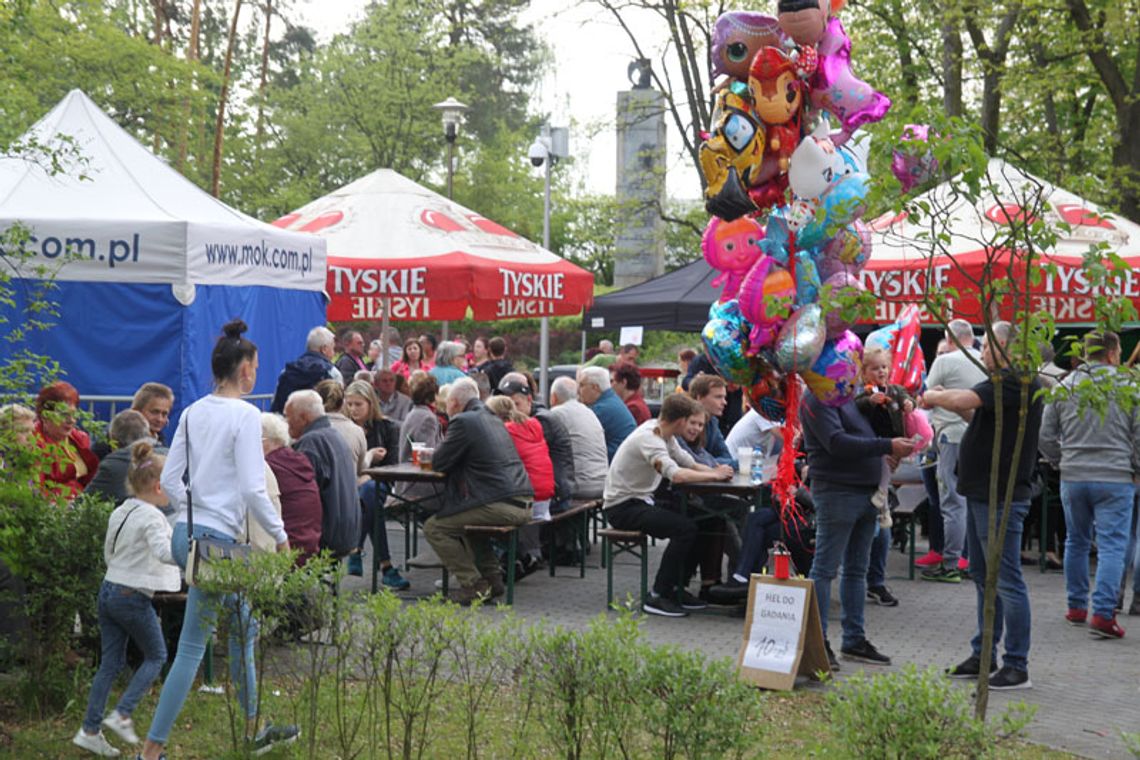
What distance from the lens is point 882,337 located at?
29.2 feet

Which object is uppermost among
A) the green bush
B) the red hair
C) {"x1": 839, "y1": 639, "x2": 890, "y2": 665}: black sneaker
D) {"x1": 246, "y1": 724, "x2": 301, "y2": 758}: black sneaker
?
the red hair

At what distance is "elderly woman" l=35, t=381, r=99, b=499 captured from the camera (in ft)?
19.5

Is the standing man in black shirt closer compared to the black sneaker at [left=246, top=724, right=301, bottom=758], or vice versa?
the black sneaker at [left=246, top=724, right=301, bottom=758]

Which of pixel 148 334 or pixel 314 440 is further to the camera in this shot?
pixel 148 334

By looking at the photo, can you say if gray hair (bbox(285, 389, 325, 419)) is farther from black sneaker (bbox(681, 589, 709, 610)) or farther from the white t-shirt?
black sneaker (bbox(681, 589, 709, 610))

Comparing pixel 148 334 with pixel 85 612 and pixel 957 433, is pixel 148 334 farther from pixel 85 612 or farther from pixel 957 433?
pixel 957 433

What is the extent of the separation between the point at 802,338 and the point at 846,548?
1.45m

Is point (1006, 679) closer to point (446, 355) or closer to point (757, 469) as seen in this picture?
point (757, 469)

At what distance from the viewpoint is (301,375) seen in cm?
1162

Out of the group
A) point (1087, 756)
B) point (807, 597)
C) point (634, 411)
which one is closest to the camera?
point (1087, 756)

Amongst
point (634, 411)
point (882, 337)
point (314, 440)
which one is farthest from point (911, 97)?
point (314, 440)

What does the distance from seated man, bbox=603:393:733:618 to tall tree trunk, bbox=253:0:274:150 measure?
28.2m

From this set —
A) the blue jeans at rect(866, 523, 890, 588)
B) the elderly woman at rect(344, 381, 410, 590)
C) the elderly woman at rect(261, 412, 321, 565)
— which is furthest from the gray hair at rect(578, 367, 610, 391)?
the elderly woman at rect(261, 412, 321, 565)

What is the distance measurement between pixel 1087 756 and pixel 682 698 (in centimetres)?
280
